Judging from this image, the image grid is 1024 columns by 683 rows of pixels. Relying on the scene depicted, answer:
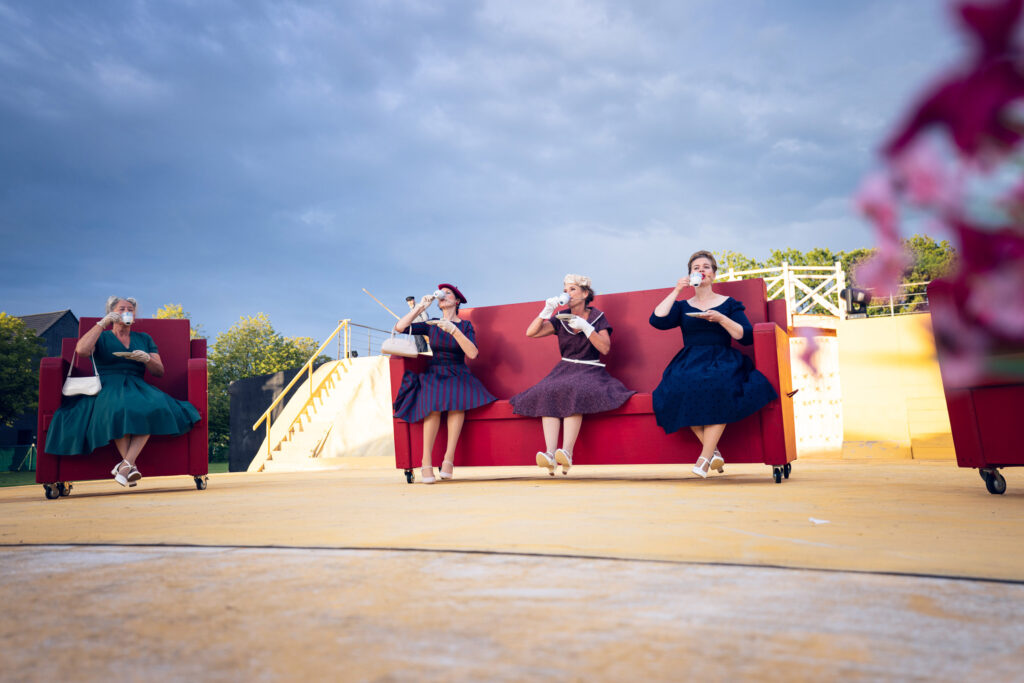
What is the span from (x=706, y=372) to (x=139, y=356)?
3477mm

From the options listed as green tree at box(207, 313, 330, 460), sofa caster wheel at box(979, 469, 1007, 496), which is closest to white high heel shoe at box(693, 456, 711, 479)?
sofa caster wheel at box(979, 469, 1007, 496)

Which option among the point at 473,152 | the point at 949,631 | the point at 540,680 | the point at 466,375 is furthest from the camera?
the point at 473,152

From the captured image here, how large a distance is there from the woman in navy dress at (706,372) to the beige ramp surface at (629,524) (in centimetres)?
44

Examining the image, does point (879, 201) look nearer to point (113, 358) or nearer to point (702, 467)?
point (702, 467)

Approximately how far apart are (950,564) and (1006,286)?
4.72ft

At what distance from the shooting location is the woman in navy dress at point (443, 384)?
443cm

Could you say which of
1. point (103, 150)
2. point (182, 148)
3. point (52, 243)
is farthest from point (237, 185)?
point (52, 243)

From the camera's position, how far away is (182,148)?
68.2m

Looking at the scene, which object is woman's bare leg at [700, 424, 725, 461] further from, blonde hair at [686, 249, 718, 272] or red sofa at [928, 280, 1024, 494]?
red sofa at [928, 280, 1024, 494]

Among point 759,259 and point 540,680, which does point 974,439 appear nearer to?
point 540,680

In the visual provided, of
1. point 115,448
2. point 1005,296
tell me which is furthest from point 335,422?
point 1005,296

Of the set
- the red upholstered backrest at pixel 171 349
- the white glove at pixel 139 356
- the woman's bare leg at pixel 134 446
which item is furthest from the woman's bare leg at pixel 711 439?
the red upholstered backrest at pixel 171 349

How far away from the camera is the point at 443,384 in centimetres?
450

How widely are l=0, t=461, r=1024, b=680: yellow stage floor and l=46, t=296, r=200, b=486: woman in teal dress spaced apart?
6.71ft
